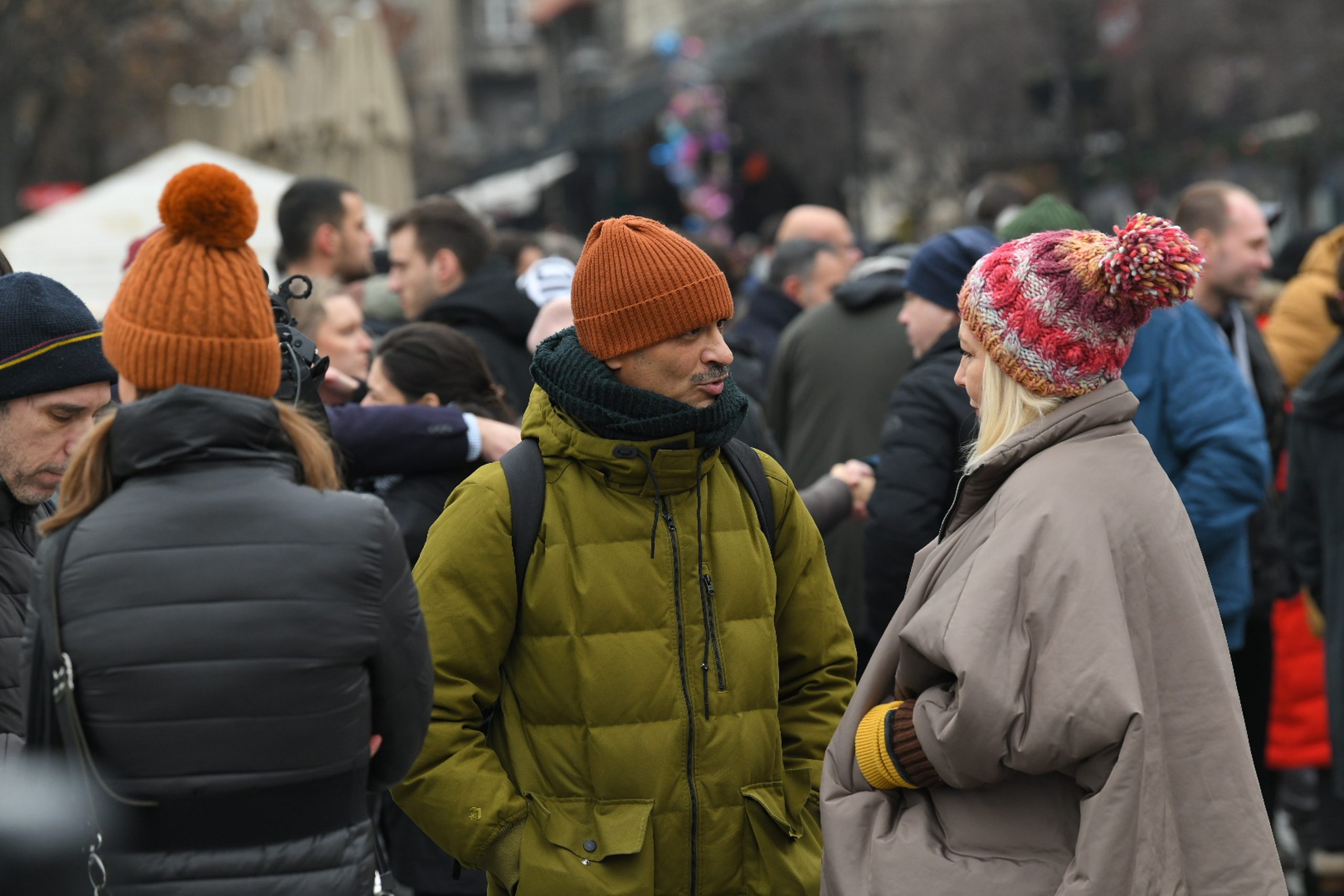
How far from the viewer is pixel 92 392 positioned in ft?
11.3

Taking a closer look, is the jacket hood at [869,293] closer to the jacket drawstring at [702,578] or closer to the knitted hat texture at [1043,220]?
the knitted hat texture at [1043,220]

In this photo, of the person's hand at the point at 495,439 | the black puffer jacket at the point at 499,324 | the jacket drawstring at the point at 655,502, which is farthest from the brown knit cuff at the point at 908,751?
Answer: the black puffer jacket at the point at 499,324

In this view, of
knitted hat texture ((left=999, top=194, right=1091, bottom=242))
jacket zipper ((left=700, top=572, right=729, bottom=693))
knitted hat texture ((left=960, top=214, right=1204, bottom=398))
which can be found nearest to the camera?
knitted hat texture ((left=960, top=214, right=1204, bottom=398))

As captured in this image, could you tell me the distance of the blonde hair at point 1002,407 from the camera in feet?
9.97

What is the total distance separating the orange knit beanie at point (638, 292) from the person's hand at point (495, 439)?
44.6 inches

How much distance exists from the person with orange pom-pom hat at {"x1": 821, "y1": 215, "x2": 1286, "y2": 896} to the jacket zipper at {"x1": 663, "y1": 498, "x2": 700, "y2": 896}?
266mm

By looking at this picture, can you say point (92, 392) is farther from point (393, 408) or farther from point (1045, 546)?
point (1045, 546)

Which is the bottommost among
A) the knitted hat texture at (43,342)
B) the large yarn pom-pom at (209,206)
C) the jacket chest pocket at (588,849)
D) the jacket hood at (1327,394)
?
the jacket hood at (1327,394)

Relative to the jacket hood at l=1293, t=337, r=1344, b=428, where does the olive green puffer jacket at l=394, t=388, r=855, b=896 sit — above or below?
above

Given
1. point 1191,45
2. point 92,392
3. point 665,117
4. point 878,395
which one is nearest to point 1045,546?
point 92,392

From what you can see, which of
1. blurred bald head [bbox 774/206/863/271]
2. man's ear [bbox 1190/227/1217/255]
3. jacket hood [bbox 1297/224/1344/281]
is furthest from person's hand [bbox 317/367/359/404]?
jacket hood [bbox 1297/224/1344/281]

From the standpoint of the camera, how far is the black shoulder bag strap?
2396 millimetres

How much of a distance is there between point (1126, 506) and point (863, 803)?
0.75 metres

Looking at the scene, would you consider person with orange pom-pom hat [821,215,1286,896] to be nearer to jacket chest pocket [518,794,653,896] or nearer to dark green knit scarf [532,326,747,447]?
jacket chest pocket [518,794,653,896]
